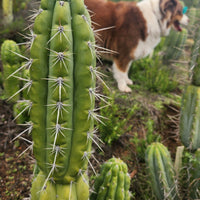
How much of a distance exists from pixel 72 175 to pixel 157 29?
2.60 metres

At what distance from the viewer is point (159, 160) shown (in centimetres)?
163

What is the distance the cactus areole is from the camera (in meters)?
0.87

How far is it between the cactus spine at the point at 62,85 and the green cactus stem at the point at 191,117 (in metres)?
1.05

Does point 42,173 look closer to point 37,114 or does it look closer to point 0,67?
point 37,114

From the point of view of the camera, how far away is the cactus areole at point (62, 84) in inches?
34.1

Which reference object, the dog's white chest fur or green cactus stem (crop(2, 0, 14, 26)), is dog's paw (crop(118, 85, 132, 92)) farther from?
green cactus stem (crop(2, 0, 14, 26))

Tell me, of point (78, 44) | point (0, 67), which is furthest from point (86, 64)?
point (0, 67)

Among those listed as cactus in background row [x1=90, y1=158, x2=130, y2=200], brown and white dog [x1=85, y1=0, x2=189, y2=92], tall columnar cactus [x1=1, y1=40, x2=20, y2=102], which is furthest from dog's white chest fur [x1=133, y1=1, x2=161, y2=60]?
cactus in background row [x1=90, y1=158, x2=130, y2=200]

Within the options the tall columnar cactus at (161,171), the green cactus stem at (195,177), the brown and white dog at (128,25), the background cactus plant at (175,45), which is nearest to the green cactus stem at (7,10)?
the brown and white dog at (128,25)

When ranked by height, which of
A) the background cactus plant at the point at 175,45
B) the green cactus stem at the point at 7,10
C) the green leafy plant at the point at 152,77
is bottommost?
the green leafy plant at the point at 152,77

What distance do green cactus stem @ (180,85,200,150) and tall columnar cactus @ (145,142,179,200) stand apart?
0.95ft

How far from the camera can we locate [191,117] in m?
1.82

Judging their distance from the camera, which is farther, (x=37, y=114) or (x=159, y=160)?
(x=159, y=160)

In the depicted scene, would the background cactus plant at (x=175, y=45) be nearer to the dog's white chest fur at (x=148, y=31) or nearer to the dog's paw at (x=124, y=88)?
the dog's white chest fur at (x=148, y=31)
